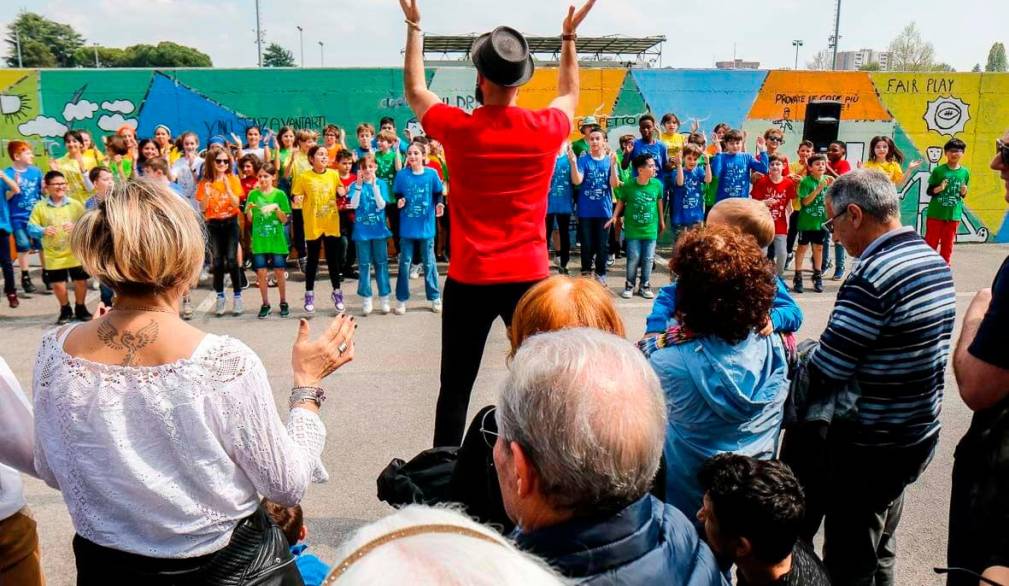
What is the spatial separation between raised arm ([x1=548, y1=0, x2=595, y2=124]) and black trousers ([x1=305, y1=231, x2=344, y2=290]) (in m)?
5.43

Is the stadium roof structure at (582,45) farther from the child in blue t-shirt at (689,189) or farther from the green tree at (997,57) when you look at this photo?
the green tree at (997,57)

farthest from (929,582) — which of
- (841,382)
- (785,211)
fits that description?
(785,211)

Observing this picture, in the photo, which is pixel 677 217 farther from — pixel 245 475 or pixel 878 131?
pixel 245 475

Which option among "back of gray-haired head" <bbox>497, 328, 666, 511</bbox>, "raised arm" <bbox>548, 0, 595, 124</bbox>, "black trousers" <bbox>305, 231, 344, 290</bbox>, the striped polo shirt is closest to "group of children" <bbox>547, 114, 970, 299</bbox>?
"black trousers" <bbox>305, 231, 344, 290</bbox>

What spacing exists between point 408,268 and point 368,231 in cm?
59

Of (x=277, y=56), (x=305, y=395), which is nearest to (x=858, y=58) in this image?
(x=277, y=56)

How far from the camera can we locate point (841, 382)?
258 cm

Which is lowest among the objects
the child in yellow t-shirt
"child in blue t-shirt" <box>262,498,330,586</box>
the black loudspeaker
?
"child in blue t-shirt" <box>262,498,330,586</box>

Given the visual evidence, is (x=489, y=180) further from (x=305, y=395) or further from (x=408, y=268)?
(x=408, y=268)

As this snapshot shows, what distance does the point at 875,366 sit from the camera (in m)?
2.57

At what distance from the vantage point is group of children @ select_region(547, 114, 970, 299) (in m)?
8.91

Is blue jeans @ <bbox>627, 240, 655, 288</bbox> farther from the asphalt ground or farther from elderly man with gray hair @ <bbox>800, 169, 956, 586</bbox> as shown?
elderly man with gray hair @ <bbox>800, 169, 956, 586</bbox>

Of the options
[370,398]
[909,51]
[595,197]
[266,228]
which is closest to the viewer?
[370,398]

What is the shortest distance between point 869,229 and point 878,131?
40.5ft
